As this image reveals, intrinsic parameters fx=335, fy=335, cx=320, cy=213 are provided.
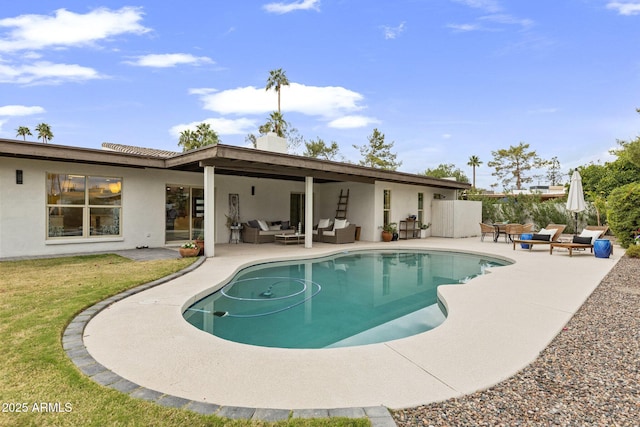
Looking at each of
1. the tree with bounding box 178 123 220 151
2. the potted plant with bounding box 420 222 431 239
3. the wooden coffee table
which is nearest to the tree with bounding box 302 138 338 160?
the tree with bounding box 178 123 220 151

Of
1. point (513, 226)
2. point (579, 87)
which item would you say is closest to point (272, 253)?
point (513, 226)

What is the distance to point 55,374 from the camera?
272 centimetres

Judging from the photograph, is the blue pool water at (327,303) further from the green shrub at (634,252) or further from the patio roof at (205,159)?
the green shrub at (634,252)

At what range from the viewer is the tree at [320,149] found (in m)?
32.1

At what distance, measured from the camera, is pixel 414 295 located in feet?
21.5

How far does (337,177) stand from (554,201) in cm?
1423

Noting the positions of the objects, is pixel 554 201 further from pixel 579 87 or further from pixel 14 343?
pixel 14 343

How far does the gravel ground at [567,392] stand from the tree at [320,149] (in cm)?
2919

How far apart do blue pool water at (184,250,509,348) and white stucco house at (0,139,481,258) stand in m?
3.04

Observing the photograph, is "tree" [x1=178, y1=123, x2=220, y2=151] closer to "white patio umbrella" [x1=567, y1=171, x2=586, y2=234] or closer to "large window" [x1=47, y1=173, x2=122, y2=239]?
"large window" [x1=47, y1=173, x2=122, y2=239]

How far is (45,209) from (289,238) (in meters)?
7.43

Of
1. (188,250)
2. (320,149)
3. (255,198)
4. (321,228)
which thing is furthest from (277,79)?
(188,250)

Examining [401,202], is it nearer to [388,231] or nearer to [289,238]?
[388,231]

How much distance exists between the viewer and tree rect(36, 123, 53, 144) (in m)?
36.8
